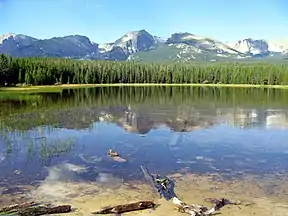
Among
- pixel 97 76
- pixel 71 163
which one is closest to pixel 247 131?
pixel 71 163

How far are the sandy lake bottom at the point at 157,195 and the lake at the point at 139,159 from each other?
0.06m

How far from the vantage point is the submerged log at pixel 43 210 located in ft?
62.6

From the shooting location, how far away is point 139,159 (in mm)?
32219

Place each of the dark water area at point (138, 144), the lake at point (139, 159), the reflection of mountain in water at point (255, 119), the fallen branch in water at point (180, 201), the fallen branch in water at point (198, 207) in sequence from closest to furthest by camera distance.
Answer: the fallen branch in water at point (198, 207) → the fallen branch in water at point (180, 201) → the lake at point (139, 159) → the dark water area at point (138, 144) → the reflection of mountain in water at point (255, 119)

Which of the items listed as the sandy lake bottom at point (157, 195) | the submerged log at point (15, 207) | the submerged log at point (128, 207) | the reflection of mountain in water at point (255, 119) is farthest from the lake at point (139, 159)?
the submerged log at point (15, 207)

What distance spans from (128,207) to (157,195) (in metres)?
2.97

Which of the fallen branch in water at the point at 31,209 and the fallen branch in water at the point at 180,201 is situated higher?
the fallen branch in water at the point at 31,209

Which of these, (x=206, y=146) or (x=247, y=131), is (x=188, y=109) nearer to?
(x=247, y=131)

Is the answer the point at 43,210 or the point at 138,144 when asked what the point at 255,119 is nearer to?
the point at 138,144

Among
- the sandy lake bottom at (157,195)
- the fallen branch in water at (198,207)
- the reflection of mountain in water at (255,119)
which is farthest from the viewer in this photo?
the reflection of mountain in water at (255,119)

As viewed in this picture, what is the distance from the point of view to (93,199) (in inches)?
875

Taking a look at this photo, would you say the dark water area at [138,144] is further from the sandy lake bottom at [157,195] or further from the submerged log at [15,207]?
the submerged log at [15,207]

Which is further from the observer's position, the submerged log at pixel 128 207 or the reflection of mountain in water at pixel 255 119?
the reflection of mountain in water at pixel 255 119

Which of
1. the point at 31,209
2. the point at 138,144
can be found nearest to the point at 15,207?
the point at 31,209
